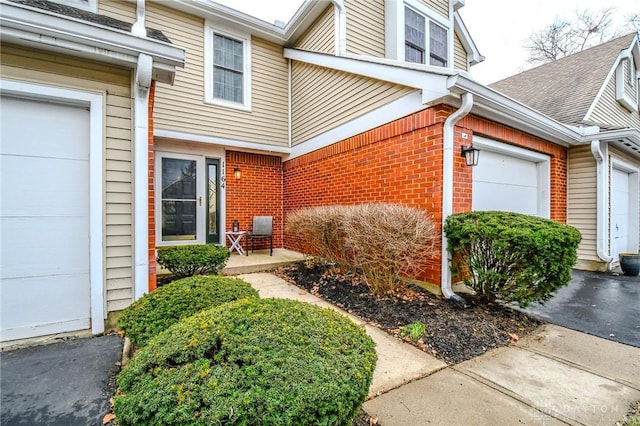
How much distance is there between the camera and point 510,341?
9.81 feet

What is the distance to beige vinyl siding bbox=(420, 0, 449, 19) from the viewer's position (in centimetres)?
713

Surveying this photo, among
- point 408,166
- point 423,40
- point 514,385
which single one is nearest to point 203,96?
point 408,166

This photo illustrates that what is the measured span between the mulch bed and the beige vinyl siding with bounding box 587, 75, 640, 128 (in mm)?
6479

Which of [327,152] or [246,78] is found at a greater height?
[246,78]

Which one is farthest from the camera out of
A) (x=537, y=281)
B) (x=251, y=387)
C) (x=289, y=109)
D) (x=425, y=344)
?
(x=289, y=109)

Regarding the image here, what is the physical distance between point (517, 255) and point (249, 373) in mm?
3185

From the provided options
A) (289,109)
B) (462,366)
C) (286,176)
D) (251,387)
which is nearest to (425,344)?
(462,366)

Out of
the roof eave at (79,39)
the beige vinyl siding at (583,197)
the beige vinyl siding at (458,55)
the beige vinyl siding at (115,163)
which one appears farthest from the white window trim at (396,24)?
the beige vinyl siding at (115,163)

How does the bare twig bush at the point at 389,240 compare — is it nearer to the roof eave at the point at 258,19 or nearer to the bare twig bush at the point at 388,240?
the bare twig bush at the point at 388,240

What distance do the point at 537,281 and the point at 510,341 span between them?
2.64 ft

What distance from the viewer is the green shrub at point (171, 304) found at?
7.12ft

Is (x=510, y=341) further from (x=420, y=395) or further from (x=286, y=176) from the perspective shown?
(x=286, y=176)

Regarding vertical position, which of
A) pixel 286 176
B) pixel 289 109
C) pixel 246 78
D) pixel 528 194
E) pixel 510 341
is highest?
pixel 246 78

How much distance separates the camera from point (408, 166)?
456cm
